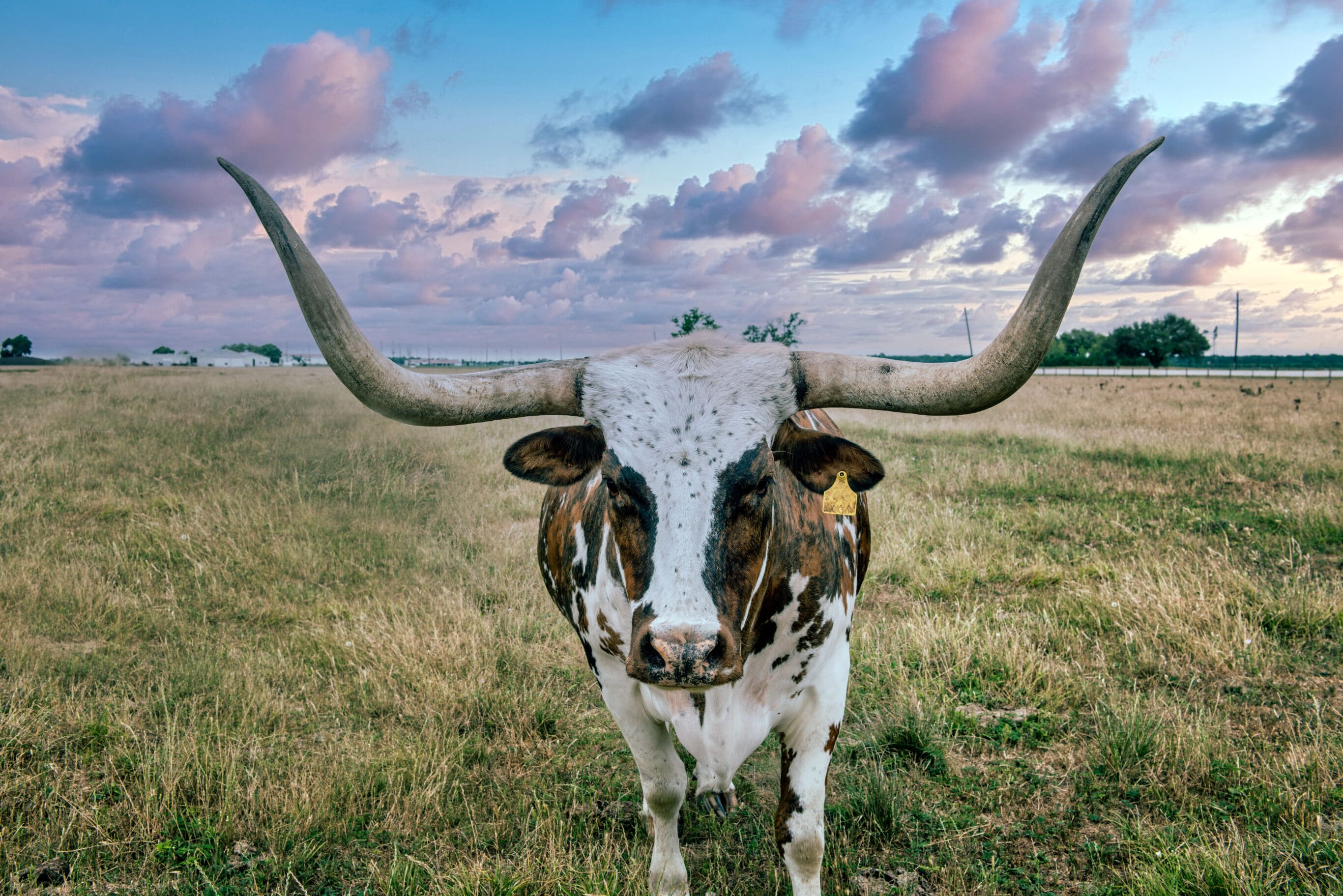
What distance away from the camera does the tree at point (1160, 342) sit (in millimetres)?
84812

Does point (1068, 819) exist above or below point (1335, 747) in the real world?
below

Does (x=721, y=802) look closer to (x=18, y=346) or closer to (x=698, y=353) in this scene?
(x=698, y=353)

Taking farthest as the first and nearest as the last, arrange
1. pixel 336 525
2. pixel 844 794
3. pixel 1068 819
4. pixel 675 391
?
pixel 336 525, pixel 844 794, pixel 1068 819, pixel 675 391

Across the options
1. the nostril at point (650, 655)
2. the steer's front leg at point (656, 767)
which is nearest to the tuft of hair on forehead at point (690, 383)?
the nostril at point (650, 655)

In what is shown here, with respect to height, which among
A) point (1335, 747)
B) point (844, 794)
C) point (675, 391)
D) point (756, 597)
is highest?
point (675, 391)

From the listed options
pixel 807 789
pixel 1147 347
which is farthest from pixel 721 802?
pixel 1147 347

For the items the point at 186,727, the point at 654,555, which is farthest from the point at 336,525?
the point at 654,555

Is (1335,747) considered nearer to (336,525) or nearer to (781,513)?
(781,513)

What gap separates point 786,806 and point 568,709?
85.8 inches

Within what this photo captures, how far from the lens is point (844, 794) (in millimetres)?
A: 4055

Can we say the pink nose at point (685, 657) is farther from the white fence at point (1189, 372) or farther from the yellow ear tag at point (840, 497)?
the white fence at point (1189, 372)

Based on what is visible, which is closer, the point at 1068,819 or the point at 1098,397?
the point at 1068,819

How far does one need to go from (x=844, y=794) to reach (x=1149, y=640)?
297 centimetres

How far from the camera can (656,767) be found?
3.44 m
